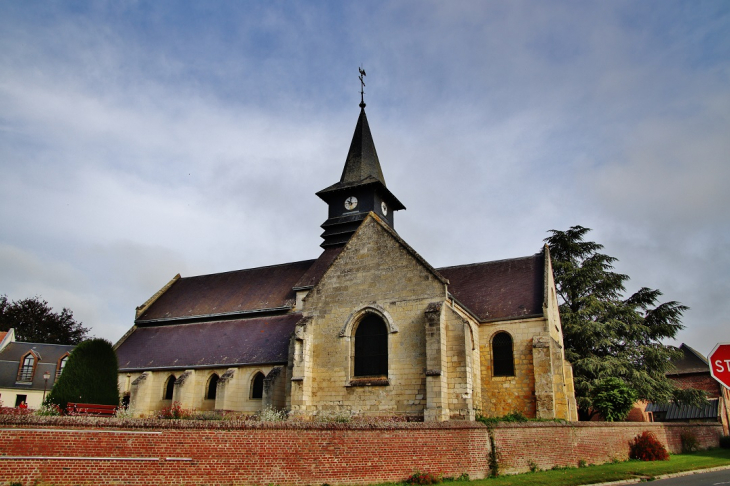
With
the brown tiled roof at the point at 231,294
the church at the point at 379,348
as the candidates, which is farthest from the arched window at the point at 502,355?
the brown tiled roof at the point at 231,294

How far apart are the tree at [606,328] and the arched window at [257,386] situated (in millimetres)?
16151

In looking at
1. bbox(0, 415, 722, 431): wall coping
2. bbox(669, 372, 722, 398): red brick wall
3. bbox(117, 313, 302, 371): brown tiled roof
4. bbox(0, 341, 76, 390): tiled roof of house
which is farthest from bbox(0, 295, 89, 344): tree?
bbox(669, 372, 722, 398): red brick wall

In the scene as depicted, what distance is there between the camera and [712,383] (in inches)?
1663

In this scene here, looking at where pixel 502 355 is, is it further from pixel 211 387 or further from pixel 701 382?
pixel 701 382

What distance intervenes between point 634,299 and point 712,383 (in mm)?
17230

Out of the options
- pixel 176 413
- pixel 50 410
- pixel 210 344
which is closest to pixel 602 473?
pixel 176 413

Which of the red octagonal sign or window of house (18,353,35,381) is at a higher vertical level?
window of house (18,353,35,381)

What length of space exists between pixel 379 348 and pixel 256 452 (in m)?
8.87

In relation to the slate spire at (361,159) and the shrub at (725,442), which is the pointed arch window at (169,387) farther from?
the shrub at (725,442)

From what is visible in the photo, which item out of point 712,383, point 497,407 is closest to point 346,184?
point 497,407

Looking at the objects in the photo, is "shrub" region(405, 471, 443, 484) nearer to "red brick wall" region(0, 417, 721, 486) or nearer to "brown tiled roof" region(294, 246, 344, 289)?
"red brick wall" region(0, 417, 721, 486)

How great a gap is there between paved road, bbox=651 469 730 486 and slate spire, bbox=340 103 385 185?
21.0 metres

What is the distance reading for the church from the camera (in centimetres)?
1905

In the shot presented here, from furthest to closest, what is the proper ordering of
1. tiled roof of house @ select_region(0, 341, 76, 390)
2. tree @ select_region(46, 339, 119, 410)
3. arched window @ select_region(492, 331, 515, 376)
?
tiled roof of house @ select_region(0, 341, 76, 390) < arched window @ select_region(492, 331, 515, 376) < tree @ select_region(46, 339, 119, 410)
